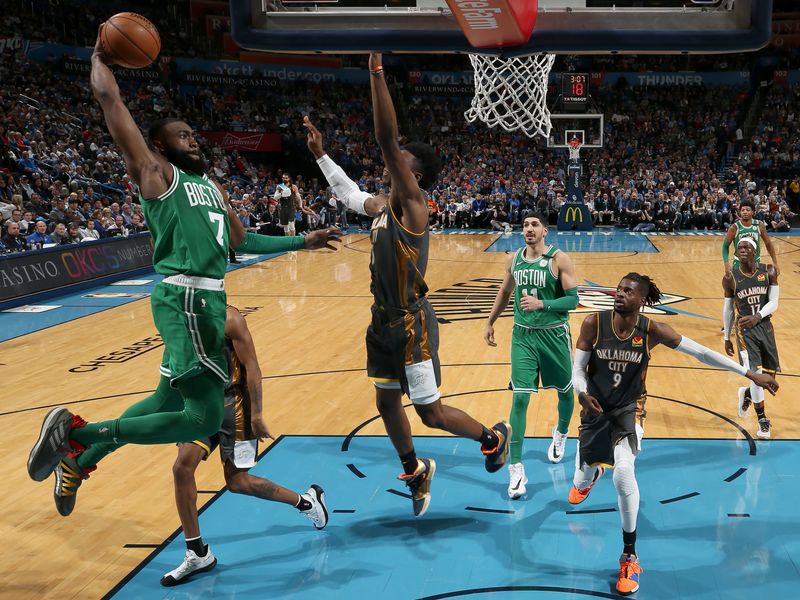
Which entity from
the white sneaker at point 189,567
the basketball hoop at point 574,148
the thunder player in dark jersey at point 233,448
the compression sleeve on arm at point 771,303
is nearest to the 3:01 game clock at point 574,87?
the basketball hoop at point 574,148

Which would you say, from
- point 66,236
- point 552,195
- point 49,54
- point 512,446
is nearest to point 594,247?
point 552,195

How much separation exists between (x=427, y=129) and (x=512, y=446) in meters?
29.9

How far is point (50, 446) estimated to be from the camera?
3951 mm

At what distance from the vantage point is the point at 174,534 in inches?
195

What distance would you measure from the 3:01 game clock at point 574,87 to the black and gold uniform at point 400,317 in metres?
20.9

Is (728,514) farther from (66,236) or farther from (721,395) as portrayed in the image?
(66,236)

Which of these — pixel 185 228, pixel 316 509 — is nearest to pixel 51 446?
pixel 185 228

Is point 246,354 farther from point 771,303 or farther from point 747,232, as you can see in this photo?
point 747,232

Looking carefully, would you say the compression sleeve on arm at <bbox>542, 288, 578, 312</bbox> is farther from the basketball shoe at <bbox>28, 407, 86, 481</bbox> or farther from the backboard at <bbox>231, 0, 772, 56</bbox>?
the basketball shoe at <bbox>28, 407, 86, 481</bbox>

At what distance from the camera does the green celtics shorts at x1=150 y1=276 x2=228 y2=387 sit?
12.7 ft

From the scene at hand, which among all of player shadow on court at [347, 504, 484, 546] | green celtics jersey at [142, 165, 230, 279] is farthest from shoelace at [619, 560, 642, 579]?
green celtics jersey at [142, 165, 230, 279]

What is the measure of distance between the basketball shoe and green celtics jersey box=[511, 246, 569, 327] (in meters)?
3.06

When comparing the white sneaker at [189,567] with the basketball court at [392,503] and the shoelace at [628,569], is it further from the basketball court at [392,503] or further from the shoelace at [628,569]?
the shoelace at [628,569]

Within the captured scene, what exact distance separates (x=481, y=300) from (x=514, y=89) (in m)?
4.07
